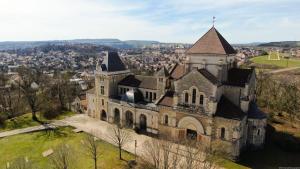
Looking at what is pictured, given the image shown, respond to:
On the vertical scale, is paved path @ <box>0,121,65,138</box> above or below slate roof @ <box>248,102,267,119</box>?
below

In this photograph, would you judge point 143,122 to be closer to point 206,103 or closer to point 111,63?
point 111,63

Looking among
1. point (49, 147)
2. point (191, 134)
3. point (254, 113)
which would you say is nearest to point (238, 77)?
point (254, 113)

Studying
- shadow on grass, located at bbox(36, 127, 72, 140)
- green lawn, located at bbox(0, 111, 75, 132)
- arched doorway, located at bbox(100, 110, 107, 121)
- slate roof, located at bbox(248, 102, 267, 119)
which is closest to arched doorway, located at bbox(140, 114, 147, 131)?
arched doorway, located at bbox(100, 110, 107, 121)

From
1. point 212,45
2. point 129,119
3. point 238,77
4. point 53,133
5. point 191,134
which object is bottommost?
point 53,133

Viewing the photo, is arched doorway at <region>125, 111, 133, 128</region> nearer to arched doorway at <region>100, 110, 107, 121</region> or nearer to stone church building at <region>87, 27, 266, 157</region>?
stone church building at <region>87, 27, 266, 157</region>

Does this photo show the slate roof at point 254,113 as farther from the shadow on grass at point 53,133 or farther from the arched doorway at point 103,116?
the shadow on grass at point 53,133

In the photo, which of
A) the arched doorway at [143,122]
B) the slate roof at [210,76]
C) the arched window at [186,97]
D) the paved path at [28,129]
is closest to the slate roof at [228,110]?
the slate roof at [210,76]

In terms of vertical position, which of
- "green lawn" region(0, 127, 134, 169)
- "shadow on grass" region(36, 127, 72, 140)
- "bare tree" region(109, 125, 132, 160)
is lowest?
"green lawn" region(0, 127, 134, 169)
